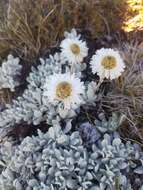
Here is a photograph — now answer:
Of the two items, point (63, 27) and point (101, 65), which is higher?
point (63, 27)

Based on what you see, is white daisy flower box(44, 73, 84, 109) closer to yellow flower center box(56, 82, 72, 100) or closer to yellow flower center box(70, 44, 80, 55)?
yellow flower center box(56, 82, 72, 100)

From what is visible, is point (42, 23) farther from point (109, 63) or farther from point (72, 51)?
point (109, 63)

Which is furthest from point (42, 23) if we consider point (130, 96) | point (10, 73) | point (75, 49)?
point (130, 96)

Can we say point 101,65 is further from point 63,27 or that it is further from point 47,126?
point 63,27

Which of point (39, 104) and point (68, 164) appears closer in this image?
point (68, 164)

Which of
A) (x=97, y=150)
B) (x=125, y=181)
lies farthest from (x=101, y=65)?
(x=125, y=181)

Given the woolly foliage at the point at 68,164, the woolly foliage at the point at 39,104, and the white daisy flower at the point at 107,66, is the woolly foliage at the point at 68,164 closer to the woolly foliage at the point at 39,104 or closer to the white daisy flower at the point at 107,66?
the woolly foliage at the point at 39,104

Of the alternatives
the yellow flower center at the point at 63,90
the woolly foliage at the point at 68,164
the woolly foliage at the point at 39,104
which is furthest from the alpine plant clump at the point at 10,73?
the yellow flower center at the point at 63,90
